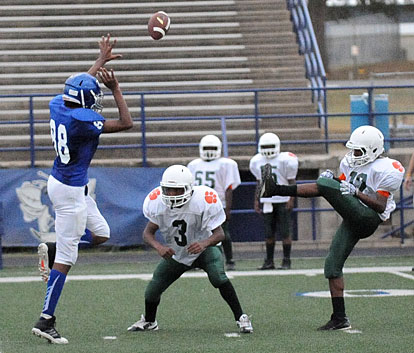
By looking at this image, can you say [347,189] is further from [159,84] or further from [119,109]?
[159,84]

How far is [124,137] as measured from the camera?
51.2 feet

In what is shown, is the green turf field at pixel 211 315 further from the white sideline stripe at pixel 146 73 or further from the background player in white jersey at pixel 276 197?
the white sideline stripe at pixel 146 73

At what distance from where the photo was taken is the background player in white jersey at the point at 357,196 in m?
7.15

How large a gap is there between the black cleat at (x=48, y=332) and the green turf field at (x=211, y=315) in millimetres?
61

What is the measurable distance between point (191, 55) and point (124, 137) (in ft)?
8.46

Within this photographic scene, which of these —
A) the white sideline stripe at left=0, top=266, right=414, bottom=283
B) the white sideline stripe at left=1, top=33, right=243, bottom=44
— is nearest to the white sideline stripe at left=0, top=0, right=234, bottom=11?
the white sideline stripe at left=1, top=33, right=243, bottom=44

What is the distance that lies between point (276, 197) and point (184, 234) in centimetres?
452

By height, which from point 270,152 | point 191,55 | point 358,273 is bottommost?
point 358,273

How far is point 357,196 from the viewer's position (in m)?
7.17

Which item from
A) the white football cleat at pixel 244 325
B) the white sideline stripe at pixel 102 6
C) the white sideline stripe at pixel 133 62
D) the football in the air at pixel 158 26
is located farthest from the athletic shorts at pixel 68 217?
the white sideline stripe at pixel 102 6

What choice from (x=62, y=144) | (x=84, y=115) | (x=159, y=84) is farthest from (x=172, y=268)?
(x=159, y=84)

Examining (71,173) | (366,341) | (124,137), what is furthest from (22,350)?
(124,137)

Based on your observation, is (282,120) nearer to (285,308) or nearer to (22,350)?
(285,308)

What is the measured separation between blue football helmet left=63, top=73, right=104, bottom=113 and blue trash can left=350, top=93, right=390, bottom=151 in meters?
8.52
